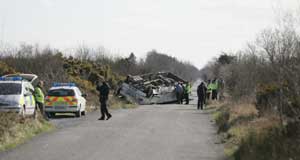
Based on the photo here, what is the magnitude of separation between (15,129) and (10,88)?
5725 millimetres

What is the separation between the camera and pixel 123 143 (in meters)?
17.2

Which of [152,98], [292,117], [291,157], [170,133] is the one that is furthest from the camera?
[152,98]

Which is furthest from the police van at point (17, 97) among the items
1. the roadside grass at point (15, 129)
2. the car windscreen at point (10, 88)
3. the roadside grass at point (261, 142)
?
the roadside grass at point (261, 142)

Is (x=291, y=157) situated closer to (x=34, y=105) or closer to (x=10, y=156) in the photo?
(x=10, y=156)

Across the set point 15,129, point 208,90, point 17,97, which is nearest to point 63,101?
point 17,97

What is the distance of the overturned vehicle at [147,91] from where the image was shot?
4709 centimetres

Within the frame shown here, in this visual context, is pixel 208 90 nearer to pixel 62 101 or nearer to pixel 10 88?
pixel 62 101

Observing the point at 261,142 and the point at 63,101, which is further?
the point at 63,101

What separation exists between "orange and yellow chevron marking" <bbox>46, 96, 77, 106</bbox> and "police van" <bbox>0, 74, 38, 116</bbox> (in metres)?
4.94

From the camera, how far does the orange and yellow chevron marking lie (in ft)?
96.0

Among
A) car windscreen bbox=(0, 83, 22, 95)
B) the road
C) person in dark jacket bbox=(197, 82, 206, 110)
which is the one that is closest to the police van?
car windscreen bbox=(0, 83, 22, 95)

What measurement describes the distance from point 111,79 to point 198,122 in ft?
94.7

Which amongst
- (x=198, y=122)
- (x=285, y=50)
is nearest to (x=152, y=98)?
(x=198, y=122)

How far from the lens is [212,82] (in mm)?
42500
